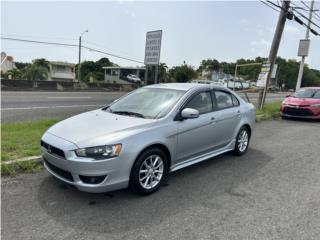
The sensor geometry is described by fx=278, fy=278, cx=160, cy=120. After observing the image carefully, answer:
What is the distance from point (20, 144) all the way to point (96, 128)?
7.91 ft

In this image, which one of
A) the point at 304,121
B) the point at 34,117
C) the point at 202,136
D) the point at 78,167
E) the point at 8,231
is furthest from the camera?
the point at 304,121

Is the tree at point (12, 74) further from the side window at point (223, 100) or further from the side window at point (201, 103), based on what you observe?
the side window at point (201, 103)

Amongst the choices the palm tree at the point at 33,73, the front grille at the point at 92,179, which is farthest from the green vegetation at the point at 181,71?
the front grille at the point at 92,179

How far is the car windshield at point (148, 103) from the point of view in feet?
14.2

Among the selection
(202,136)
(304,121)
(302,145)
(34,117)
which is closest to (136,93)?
(202,136)

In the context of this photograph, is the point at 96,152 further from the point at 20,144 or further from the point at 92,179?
the point at 20,144

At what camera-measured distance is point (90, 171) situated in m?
3.38

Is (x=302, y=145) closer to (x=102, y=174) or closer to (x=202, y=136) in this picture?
(x=202, y=136)

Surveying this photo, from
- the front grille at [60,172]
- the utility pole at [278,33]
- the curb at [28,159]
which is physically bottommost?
the curb at [28,159]

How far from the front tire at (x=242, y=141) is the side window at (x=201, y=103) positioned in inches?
48.1

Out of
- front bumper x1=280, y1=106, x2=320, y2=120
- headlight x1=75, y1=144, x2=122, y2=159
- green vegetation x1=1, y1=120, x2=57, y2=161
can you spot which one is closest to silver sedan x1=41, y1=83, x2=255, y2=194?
headlight x1=75, y1=144, x2=122, y2=159

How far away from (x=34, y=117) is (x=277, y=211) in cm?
804

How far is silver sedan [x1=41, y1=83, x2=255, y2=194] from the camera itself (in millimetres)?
3434

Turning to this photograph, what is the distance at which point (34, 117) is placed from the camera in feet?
30.1
